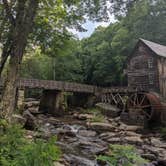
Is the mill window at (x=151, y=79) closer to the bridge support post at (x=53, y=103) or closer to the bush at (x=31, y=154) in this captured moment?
the bridge support post at (x=53, y=103)

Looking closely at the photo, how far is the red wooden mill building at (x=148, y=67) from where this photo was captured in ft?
94.9

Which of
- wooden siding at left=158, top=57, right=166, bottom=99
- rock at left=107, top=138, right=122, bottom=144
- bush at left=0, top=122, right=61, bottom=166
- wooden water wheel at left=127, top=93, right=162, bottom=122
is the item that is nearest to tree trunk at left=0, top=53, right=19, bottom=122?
bush at left=0, top=122, right=61, bottom=166

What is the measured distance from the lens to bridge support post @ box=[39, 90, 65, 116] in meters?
26.4

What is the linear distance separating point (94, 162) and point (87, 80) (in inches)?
1165

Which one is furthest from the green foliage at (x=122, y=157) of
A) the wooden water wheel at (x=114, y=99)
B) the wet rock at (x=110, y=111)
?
the wooden water wheel at (x=114, y=99)

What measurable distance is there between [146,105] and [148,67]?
6.70 metres

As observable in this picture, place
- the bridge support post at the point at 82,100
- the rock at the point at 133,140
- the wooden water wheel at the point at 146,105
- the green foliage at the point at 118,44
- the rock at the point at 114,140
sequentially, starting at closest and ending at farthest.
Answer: the rock at the point at 114,140 < the rock at the point at 133,140 < the wooden water wheel at the point at 146,105 < the bridge support post at the point at 82,100 < the green foliage at the point at 118,44

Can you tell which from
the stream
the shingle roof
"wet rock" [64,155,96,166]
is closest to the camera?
"wet rock" [64,155,96,166]

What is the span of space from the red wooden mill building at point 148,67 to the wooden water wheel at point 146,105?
9.83ft

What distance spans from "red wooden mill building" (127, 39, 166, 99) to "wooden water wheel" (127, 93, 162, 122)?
9.83 feet

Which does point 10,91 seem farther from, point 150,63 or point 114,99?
point 150,63

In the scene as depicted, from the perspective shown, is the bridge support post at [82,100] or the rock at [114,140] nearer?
the rock at [114,140]

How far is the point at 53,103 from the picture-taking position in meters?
26.7

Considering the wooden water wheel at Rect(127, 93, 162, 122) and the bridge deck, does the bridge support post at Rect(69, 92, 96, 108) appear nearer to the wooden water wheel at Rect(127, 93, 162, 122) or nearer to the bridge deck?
the bridge deck
